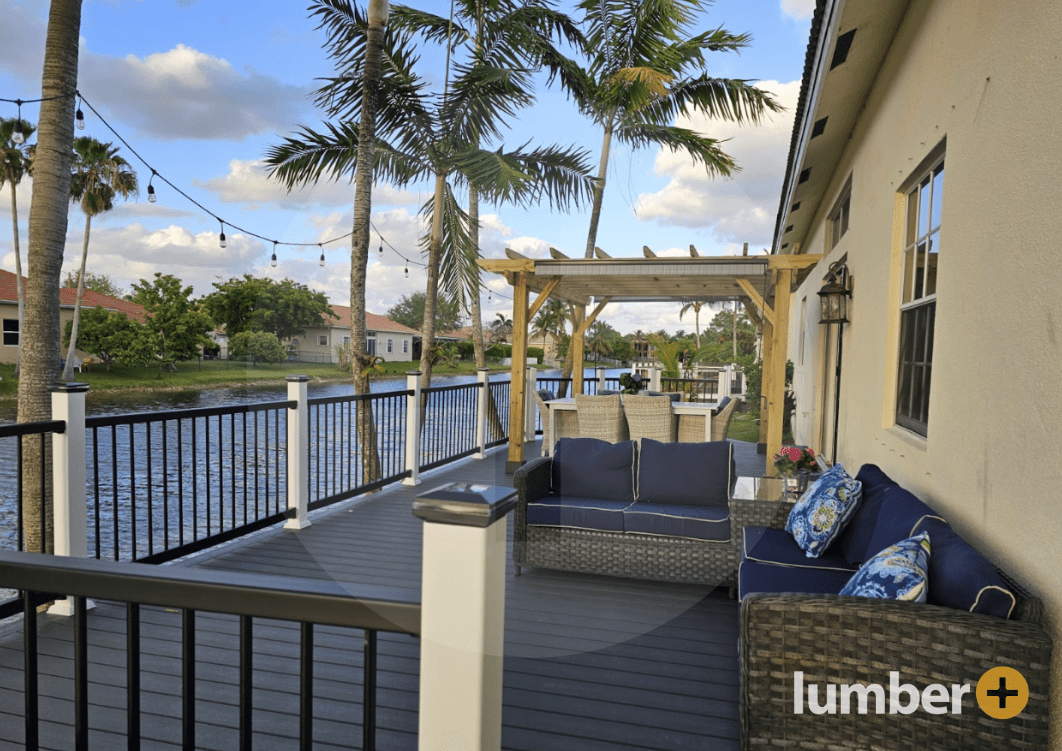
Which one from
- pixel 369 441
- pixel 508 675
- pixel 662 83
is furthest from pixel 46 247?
pixel 662 83

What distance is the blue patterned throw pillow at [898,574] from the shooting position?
187cm

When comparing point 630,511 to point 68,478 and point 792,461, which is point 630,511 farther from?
point 68,478

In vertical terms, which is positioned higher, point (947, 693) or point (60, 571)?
point (60, 571)

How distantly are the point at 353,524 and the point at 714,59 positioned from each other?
1079 cm

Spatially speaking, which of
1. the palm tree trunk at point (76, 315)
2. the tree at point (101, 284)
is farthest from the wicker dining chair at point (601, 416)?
the tree at point (101, 284)

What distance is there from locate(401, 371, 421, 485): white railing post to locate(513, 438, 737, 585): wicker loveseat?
2.19m

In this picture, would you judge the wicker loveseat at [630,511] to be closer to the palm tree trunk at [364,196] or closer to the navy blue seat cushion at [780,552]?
the navy blue seat cushion at [780,552]

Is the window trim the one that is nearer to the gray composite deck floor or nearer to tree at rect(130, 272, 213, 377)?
the gray composite deck floor

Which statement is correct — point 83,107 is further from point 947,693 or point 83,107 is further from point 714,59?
point 714,59

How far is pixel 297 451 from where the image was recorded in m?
4.75

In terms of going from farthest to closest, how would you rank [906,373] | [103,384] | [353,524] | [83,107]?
[103,384], [83,107], [353,524], [906,373]

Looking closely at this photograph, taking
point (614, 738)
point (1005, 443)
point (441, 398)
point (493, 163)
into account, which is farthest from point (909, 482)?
point (493, 163)

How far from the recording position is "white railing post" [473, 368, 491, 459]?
7.94 meters

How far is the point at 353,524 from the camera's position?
16.2ft
